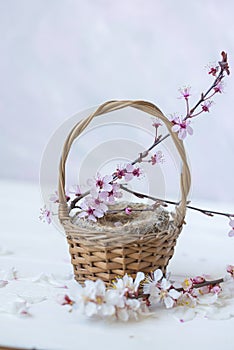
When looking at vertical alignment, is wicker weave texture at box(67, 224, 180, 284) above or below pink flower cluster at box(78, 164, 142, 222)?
below

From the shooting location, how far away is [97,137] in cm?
253

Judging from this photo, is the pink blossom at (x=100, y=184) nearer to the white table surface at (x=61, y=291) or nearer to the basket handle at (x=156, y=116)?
the basket handle at (x=156, y=116)

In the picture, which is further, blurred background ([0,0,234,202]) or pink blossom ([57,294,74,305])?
blurred background ([0,0,234,202])

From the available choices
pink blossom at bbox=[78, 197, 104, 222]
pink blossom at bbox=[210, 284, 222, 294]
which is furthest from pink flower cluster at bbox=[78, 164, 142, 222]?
pink blossom at bbox=[210, 284, 222, 294]

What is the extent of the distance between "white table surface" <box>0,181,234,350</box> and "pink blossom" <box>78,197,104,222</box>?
18cm

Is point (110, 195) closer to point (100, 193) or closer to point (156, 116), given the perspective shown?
point (100, 193)

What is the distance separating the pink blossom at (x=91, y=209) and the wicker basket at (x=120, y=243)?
0.03 metres

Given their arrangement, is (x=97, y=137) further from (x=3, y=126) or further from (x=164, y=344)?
(x=164, y=344)

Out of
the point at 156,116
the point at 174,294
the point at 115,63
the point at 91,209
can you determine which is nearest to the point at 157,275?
the point at 174,294

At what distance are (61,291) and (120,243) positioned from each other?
20cm

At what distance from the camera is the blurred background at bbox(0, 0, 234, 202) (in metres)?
2.34

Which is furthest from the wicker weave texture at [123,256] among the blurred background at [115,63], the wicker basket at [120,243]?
the blurred background at [115,63]

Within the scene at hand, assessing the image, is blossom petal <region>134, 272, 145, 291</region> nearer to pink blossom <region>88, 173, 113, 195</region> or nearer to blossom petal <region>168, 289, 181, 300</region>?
blossom petal <region>168, 289, 181, 300</region>

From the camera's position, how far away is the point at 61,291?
1.35 m
